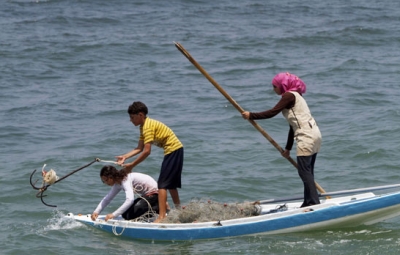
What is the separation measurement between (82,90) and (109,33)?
5.74m

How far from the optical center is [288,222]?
9609 mm

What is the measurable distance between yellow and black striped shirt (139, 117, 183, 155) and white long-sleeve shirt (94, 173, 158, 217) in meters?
0.52

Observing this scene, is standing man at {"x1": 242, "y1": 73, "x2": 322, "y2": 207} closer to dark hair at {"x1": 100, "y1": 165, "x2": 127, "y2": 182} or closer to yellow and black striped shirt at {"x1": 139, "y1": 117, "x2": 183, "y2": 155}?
yellow and black striped shirt at {"x1": 139, "y1": 117, "x2": 183, "y2": 155}

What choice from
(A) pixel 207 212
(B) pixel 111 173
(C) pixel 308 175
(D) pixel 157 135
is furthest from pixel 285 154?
(B) pixel 111 173

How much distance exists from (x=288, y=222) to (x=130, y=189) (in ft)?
6.25

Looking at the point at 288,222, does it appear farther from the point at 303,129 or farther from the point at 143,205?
the point at 143,205

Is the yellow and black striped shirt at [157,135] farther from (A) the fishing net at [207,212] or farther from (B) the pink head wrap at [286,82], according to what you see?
(B) the pink head wrap at [286,82]

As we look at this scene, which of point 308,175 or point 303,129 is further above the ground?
point 303,129

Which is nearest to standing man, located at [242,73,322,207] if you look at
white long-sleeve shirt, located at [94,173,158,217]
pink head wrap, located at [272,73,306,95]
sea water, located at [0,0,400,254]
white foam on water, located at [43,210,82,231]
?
pink head wrap, located at [272,73,306,95]

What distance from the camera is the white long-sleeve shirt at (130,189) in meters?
9.91

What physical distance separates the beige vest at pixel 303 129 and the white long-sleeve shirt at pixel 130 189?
1.96 meters

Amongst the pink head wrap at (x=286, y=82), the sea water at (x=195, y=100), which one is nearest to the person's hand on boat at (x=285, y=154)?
the pink head wrap at (x=286, y=82)

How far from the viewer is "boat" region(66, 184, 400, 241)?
952 cm

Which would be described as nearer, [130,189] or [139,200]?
[130,189]
